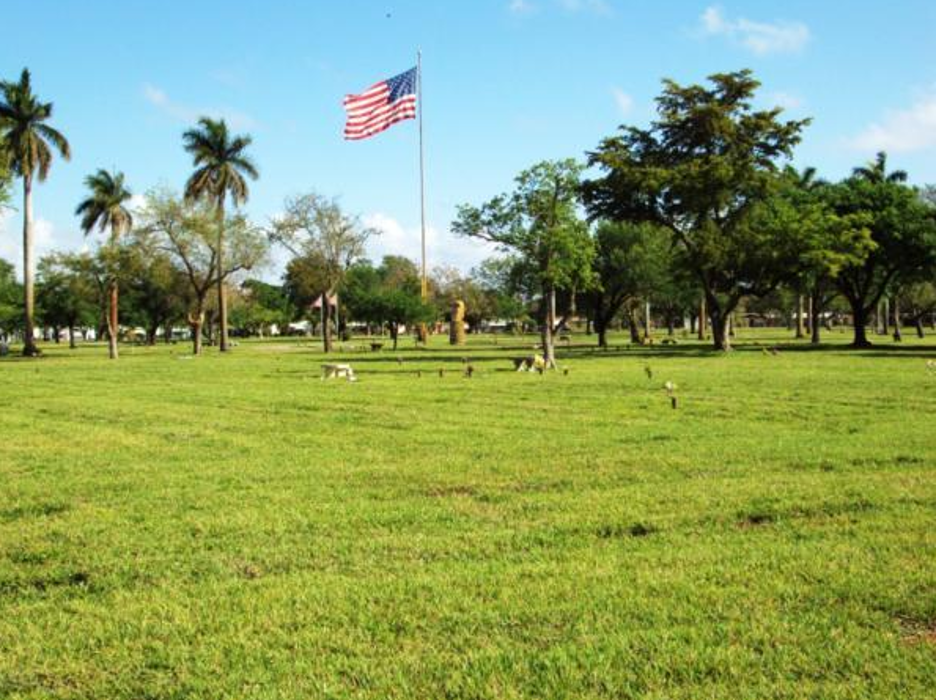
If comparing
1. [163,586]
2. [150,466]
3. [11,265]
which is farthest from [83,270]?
[11,265]

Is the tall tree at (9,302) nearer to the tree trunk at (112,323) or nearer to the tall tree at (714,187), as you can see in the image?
the tree trunk at (112,323)

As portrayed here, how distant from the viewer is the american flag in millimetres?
43312

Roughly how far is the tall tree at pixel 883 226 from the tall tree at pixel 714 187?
488 centimetres

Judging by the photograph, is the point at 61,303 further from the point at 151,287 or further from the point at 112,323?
the point at 112,323

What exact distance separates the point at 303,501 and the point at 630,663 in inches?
173

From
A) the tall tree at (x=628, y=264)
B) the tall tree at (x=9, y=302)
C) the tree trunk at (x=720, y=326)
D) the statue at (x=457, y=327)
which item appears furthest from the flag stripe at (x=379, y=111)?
the tall tree at (x=9, y=302)

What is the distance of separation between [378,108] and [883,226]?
90.9 ft

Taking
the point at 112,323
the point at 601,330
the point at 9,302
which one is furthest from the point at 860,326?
the point at 9,302

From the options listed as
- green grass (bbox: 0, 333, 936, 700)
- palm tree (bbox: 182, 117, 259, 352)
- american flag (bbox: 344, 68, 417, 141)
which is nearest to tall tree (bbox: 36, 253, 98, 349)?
palm tree (bbox: 182, 117, 259, 352)

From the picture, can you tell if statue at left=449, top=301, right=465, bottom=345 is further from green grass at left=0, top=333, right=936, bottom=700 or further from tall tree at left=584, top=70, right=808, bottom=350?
green grass at left=0, top=333, right=936, bottom=700

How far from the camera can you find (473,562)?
19.6 ft

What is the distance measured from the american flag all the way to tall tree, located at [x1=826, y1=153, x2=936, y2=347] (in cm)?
2341

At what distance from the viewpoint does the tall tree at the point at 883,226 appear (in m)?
46.5

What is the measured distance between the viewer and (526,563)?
5.91 metres
